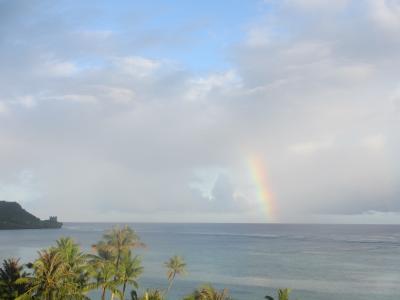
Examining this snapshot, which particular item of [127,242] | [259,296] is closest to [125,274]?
[127,242]

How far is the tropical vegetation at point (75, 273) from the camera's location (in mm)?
60094

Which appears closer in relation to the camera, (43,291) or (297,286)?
(43,291)

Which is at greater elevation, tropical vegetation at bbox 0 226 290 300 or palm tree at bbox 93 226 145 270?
palm tree at bbox 93 226 145 270

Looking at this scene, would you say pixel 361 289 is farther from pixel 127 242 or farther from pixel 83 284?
pixel 83 284

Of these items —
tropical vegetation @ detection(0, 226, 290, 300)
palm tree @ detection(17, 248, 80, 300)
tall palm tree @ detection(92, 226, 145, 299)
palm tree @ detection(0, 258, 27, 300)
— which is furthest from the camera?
tall palm tree @ detection(92, 226, 145, 299)

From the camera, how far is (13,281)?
64.4 m

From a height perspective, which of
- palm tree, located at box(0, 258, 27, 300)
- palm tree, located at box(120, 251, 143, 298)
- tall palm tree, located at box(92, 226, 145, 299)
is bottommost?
palm tree, located at box(0, 258, 27, 300)

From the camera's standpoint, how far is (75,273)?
6756 centimetres

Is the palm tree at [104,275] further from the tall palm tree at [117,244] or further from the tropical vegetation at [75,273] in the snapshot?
the tall palm tree at [117,244]

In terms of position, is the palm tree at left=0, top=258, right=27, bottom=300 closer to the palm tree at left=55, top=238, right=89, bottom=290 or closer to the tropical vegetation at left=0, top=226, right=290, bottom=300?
the tropical vegetation at left=0, top=226, right=290, bottom=300

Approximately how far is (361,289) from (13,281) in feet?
367

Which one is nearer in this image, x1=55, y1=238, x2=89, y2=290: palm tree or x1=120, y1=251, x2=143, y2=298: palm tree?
x1=55, y1=238, x2=89, y2=290: palm tree

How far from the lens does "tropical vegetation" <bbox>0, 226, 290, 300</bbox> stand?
60094 millimetres

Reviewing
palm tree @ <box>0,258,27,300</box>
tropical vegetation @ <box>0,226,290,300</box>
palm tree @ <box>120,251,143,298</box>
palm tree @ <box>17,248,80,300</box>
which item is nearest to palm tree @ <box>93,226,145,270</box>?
tropical vegetation @ <box>0,226,290,300</box>
